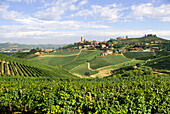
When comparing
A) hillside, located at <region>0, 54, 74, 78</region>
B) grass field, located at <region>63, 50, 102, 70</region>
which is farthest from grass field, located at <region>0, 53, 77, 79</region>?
grass field, located at <region>63, 50, 102, 70</region>

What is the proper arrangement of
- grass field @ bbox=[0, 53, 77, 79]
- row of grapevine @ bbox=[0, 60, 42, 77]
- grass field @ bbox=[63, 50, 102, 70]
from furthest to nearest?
grass field @ bbox=[63, 50, 102, 70], grass field @ bbox=[0, 53, 77, 79], row of grapevine @ bbox=[0, 60, 42, 77]

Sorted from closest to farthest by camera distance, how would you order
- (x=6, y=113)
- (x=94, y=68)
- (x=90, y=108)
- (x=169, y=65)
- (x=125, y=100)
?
(x=90, y=108), (x=6, y=113), (x=125, y=100), (x=169, y=65), (x=94, y=68)

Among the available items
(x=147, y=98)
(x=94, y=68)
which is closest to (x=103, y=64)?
(x=94, y=68)

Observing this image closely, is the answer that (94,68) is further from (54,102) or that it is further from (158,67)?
(54,102)

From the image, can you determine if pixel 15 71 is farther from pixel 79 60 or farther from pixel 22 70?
pixel 79 60

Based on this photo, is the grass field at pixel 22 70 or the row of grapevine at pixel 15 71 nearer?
the row of grapevine at pixel 15 71

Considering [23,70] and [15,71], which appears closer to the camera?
[15,71]

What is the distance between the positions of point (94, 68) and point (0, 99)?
243ft

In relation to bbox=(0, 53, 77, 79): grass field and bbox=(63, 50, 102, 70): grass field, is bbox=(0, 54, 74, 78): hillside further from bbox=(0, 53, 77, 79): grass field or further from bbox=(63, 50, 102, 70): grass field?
A: bbox=(63, 50, 102, 70): grass field

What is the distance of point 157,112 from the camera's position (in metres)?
8.23

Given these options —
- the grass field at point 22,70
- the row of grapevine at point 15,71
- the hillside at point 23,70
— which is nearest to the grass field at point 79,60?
the grass field at point 22,70

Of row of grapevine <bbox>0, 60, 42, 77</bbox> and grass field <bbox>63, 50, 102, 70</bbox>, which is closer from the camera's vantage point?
row of grapevine <bbox>0, 60, 42, 77</bbox>

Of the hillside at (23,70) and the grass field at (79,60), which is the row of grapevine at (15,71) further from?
the grass field at (79,60)

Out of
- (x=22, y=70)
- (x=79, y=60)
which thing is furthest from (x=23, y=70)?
(x=79, y=60)
